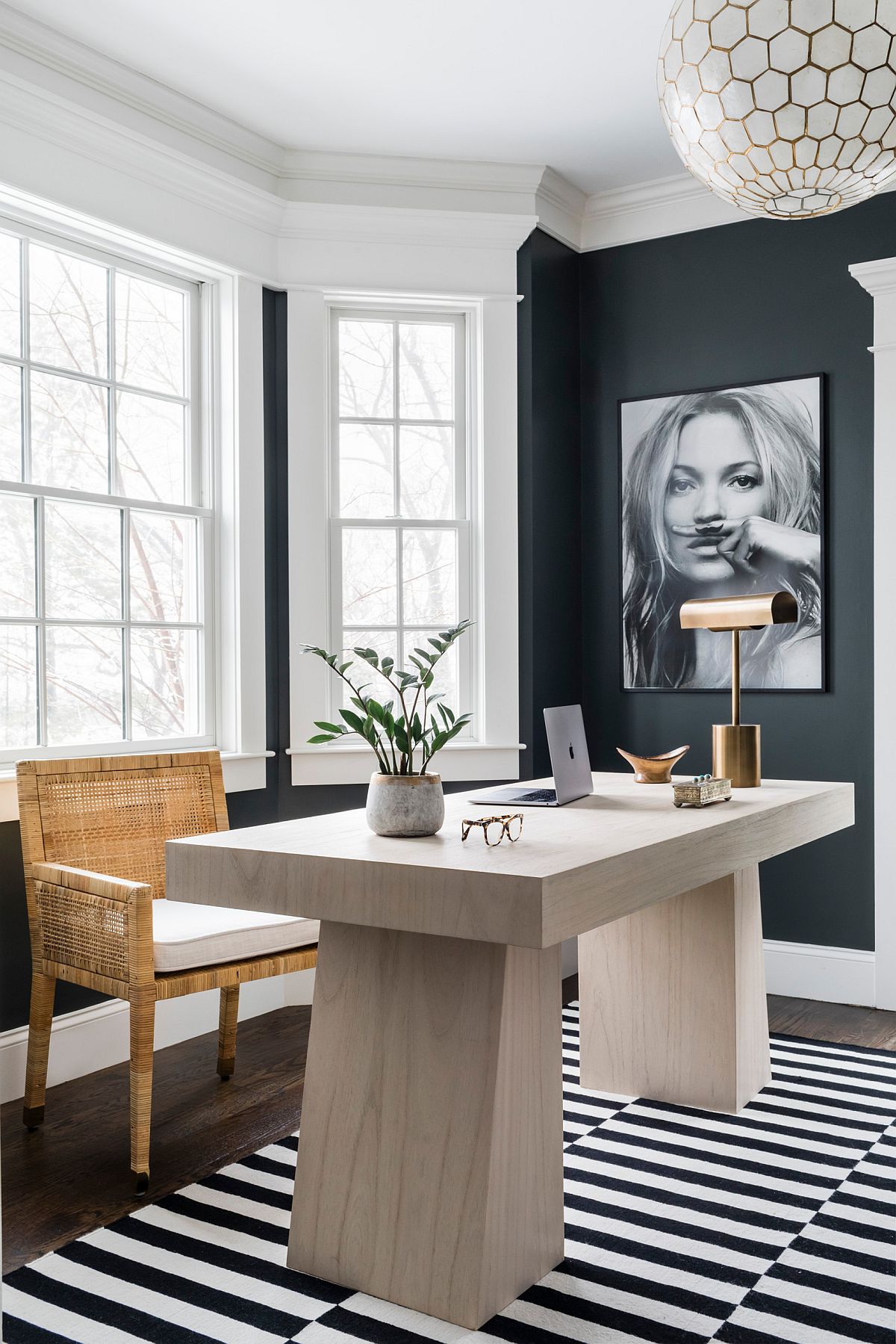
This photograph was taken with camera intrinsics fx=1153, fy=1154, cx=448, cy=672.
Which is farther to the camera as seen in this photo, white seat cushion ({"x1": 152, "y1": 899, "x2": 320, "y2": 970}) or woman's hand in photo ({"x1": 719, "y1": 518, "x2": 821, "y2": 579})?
woman's hand in photo ({"x1": 719, "y1": 518, "x2": 821, "y2": 579})

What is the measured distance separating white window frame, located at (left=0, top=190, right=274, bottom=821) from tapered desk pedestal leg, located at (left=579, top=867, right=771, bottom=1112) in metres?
1.38

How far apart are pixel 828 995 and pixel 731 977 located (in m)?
1.33

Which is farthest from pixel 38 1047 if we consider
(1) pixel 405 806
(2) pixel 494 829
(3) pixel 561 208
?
(3) pixel 561 208

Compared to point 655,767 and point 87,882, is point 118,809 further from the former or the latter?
point 655,767

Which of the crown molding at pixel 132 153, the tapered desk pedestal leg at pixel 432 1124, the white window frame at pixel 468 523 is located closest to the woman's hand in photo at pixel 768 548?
→ the white window frame at pixel 468 523

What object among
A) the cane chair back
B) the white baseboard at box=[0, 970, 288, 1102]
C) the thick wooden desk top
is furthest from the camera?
the white baseboard at box=[0, 970, 288, 1102]

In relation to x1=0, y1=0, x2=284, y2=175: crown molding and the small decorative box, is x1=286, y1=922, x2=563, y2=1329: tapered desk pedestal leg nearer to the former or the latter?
the small decorative box

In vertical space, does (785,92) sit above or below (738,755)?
above

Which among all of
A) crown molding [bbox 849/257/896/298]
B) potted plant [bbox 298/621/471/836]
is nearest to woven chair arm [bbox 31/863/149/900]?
potted plant [bbox 298/621/471/836]

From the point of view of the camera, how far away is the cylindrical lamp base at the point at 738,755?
287 cm

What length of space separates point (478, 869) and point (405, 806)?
0.36 meters

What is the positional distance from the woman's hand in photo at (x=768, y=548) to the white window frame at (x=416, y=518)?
93 centimetres

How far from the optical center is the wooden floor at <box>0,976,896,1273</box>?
7.86 ft

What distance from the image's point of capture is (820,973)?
3973 millimetres
